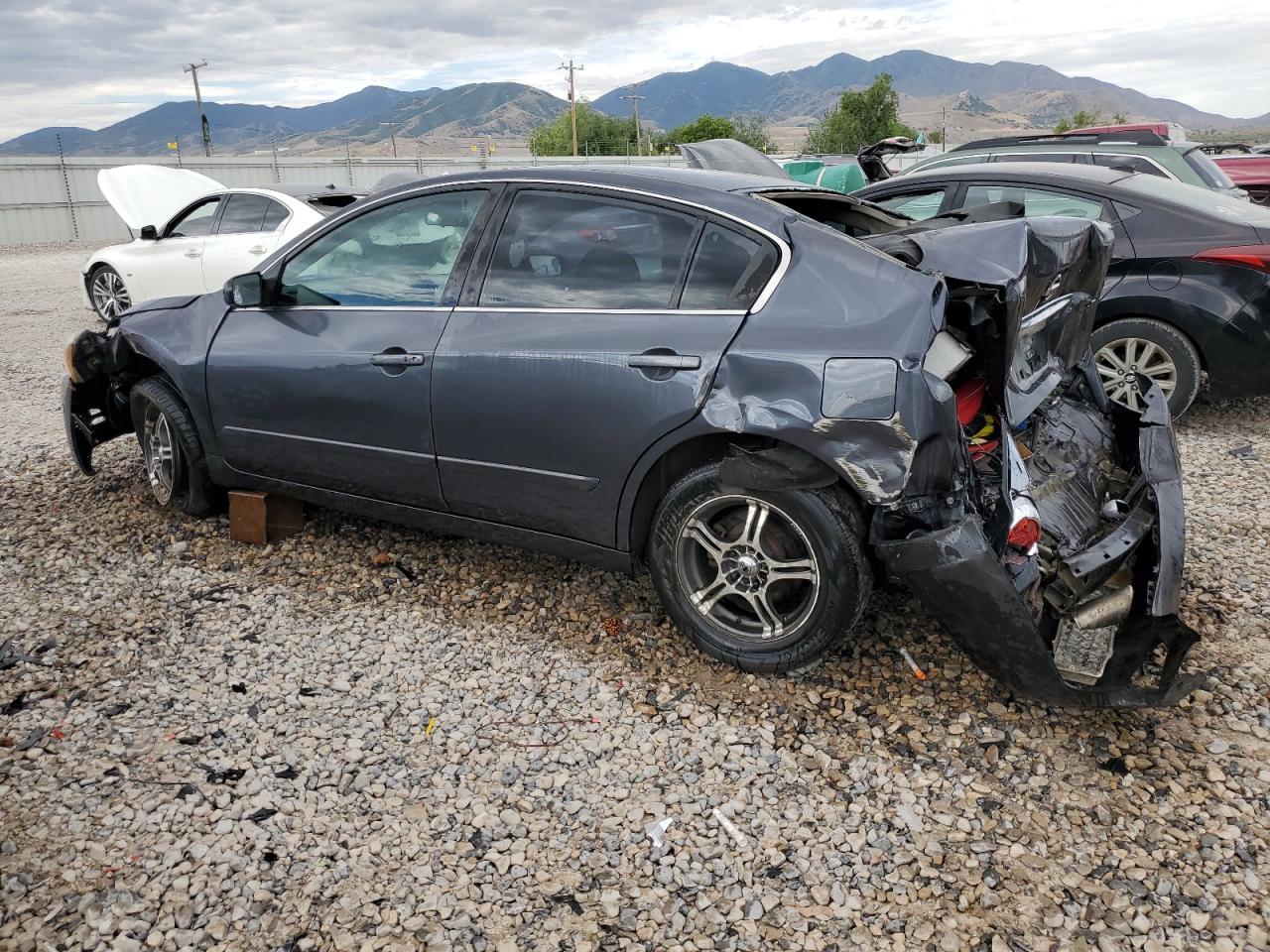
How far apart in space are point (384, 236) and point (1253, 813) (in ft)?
11.9

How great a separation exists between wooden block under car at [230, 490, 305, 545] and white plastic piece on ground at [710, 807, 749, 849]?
2.72 m

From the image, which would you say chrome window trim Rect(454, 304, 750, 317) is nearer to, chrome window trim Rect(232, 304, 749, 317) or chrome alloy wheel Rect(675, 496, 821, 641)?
chrome window trim Rect(232, 304, 749, 317)

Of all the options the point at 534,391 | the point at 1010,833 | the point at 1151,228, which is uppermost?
the point at 1151,228

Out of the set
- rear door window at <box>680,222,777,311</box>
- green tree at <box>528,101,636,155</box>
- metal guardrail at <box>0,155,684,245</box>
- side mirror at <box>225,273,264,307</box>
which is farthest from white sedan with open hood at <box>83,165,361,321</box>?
green tree at <box>528,101,636,155</box>

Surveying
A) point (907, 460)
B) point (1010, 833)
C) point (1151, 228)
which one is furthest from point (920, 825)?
point (1151, 228)

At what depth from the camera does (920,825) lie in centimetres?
262

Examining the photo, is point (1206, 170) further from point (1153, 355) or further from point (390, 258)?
point (390, 258)

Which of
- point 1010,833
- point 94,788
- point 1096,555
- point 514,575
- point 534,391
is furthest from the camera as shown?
point 514,575

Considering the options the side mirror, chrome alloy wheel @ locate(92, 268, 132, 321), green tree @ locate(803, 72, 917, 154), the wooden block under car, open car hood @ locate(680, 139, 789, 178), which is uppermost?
green tree @ locate(803, 72, 917, 154)

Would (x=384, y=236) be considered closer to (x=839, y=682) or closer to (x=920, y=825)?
(x=839, y=682)

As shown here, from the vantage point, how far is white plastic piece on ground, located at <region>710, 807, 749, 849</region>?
2570 mm

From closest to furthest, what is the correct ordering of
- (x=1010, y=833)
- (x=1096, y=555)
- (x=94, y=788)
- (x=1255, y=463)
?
(x=1010, y=833)
(x=94, y=788)
(x=1096, y=555)
(x=1255, y=463)

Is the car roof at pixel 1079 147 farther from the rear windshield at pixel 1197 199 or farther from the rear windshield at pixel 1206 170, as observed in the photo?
the rear windshield at pixel 1197 199

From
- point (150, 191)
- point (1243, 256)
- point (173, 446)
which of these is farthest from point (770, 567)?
point (150, 191)
